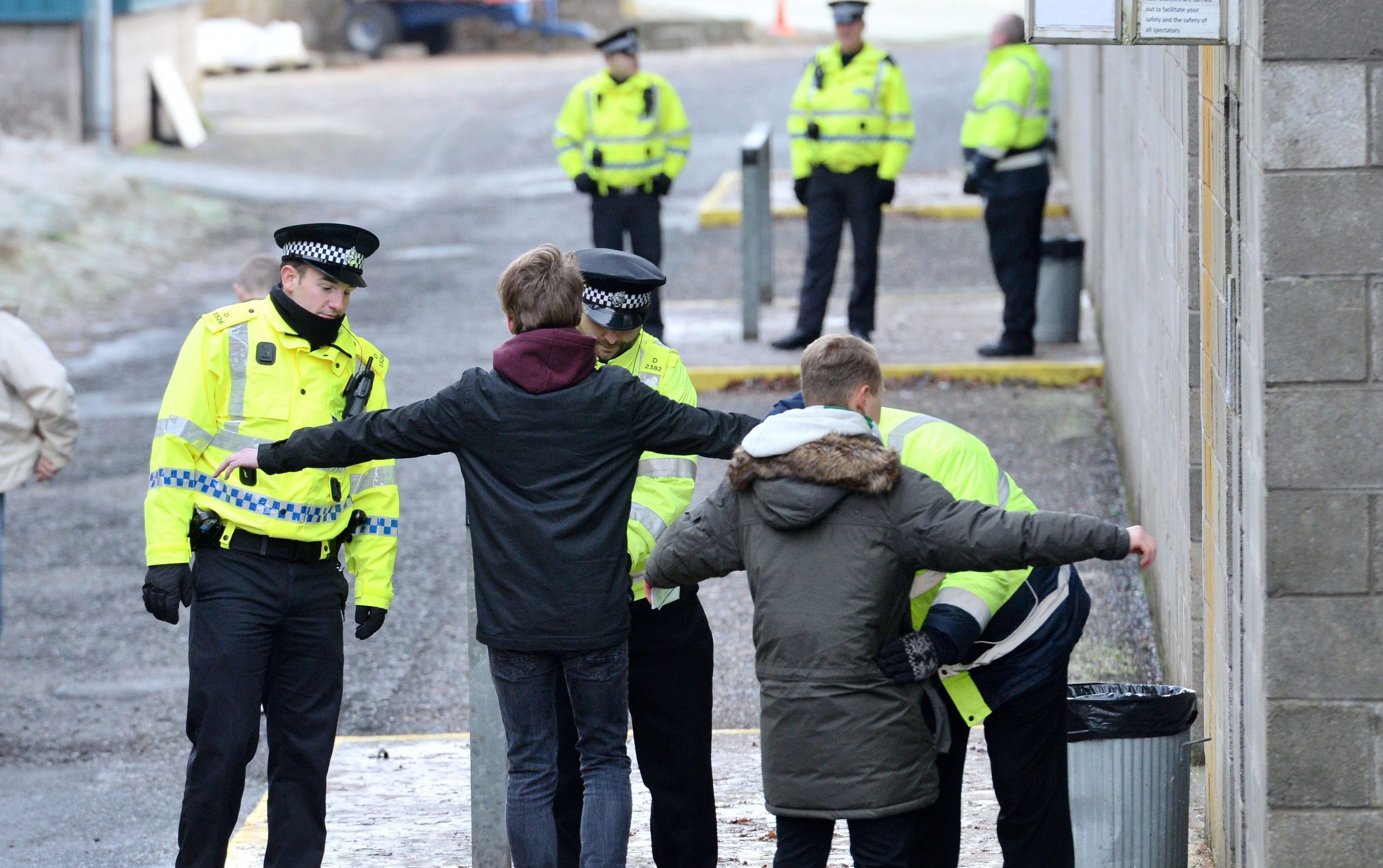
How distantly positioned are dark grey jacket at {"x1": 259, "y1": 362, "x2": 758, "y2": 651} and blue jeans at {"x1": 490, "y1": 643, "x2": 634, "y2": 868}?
100mm

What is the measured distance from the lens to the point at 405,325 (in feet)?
45.3

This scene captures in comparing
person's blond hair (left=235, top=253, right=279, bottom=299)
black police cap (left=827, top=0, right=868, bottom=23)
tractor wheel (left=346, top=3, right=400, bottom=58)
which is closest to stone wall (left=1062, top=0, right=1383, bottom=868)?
person's blond hair (left=235, top=253, right=279, bottom=299)

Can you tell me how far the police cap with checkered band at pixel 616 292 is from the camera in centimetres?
474

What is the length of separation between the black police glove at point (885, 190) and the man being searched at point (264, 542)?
6985 mm

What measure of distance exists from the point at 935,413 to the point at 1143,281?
9.57 feet

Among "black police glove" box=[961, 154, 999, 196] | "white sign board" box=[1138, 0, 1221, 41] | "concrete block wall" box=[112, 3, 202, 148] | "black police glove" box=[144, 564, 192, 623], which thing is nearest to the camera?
"white sign board" box=[1138, 0, 1221, 41]

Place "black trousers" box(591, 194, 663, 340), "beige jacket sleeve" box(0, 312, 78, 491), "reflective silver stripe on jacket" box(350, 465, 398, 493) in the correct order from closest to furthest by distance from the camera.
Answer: "reflective silver stripe on jacket" box(350, 465, 398, 493) < "beige jacket sleeve" box(0, 312, 78, 491) < "black trousers" box(591, 194, 663, 340)

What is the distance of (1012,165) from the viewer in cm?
1124

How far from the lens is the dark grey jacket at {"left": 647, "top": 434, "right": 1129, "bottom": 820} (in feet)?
13.1

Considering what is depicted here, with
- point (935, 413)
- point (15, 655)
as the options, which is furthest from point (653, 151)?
point (15, 655)

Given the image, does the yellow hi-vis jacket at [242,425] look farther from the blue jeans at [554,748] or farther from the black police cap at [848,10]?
the black police cap at [848,10]

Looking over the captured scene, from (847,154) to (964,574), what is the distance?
756 centimetres

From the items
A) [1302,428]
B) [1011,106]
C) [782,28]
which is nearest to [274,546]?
[1302,428]

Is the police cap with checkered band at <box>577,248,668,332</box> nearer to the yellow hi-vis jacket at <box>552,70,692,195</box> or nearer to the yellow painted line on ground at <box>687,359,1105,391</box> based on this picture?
the yellow painted line on ground at <box>687,359,1105,391</box>
